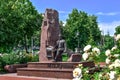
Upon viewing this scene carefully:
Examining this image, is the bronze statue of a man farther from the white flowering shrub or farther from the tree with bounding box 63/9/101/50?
the tree with bounding box 63/9/101/50

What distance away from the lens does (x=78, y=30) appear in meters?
63.7

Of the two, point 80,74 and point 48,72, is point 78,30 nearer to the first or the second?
point 48,72

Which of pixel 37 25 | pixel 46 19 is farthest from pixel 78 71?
pixel 37 25

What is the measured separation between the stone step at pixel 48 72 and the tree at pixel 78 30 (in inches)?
1716

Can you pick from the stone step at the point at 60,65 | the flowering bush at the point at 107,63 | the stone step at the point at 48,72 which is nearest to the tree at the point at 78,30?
the stone step at the point at 60,65

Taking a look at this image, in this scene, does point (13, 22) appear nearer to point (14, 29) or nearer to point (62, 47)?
point (14, 29)

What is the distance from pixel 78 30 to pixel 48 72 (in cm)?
4755

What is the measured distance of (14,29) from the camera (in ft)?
113

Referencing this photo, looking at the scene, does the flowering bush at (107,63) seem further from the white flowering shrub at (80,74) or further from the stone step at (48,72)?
the stone step at (48,72)

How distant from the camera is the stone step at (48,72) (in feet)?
50.3

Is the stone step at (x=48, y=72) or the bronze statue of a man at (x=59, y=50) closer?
the stone step at (x=48, y=72)

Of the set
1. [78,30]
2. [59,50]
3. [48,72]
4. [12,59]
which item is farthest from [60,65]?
[78,30]

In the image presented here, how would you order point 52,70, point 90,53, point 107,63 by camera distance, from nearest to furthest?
point 90,53, point 107,63, point 52,70

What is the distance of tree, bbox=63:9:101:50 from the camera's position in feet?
207
